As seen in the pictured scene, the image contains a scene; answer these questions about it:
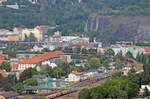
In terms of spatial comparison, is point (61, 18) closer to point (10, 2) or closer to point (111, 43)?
point (10, 2)

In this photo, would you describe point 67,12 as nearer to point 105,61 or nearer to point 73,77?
point 105,61

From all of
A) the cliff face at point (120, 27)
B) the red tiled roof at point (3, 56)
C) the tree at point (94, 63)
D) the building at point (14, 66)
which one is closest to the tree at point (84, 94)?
the building at point (14, 66)

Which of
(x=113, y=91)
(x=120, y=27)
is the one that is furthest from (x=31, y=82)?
(x=120, y=27)

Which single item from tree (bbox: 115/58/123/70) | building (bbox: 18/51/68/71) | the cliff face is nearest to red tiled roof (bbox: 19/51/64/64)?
building (bbox: 18/51/68/71)

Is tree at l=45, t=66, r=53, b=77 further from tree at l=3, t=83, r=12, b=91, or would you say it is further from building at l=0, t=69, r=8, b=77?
tree at l=3, t=83, r=12, b=91

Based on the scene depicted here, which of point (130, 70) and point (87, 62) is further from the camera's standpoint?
point (87, 62)

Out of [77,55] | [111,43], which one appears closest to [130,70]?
[77,55]

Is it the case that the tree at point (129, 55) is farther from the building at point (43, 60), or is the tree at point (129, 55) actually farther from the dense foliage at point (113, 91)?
the dense foliage at point (113, 91)
